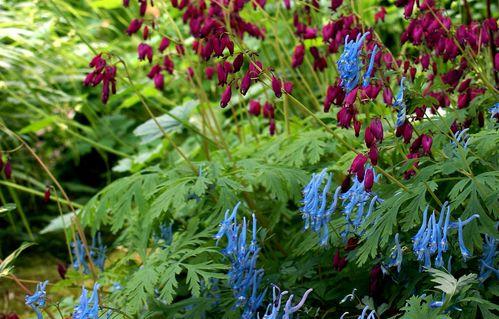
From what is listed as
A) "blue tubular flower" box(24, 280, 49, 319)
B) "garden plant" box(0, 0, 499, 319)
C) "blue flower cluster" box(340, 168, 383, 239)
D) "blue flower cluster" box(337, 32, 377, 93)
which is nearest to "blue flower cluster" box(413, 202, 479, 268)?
"garden plant" box(0, 0, 499, 319)

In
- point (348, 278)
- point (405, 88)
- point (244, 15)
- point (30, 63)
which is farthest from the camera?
point (30, 63)

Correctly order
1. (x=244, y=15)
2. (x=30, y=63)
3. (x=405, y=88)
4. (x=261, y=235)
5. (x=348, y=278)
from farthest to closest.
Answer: (x=30, y=63), (x=244, y=15), (x=348, y=278), (x=261, y=235), (x=405, y=88)

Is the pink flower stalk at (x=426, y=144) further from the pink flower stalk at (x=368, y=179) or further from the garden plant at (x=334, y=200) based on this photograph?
the pink flower stalk at (x=368, y=179)

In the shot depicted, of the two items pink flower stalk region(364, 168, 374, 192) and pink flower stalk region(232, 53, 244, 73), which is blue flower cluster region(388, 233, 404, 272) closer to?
pink flower stalk region(364, 168, 374, 192)

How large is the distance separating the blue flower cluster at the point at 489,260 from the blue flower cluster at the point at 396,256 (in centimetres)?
24

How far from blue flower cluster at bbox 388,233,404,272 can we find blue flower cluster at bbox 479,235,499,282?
0.24m

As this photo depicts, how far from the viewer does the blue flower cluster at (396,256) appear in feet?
7.24

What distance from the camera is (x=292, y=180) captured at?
9.25 ft

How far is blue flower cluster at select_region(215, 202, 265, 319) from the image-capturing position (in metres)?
2.39

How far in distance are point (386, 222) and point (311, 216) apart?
0.87ft

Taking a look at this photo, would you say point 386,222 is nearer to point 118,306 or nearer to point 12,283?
point 118,306

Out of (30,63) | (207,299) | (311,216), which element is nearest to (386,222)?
(311,216)

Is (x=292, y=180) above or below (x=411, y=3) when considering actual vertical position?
below

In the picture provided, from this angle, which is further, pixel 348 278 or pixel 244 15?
pixel 244 15
